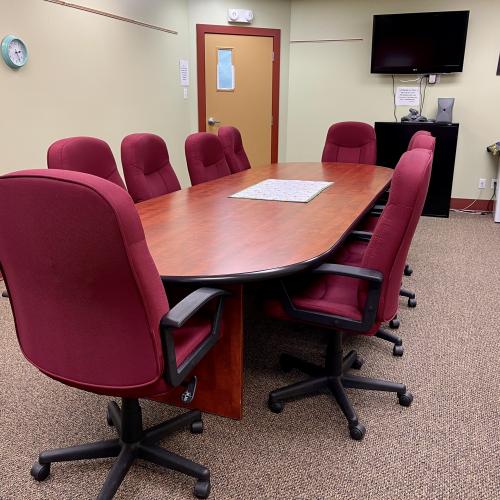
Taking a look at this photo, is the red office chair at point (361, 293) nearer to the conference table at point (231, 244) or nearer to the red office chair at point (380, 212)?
the conference table at point (231, 244)

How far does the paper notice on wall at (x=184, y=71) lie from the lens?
5.43 m

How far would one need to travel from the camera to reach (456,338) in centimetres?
257

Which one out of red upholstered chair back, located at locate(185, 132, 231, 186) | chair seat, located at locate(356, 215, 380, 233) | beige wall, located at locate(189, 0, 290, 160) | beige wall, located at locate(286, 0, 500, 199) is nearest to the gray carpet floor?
chair seat, located at locate(356, 215, 380, 233)

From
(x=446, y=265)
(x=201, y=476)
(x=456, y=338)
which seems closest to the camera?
(x=201, y=476)

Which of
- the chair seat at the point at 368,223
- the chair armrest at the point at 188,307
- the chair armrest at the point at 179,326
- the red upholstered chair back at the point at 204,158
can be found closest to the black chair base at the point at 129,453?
the chair armrest at the point at 179,326

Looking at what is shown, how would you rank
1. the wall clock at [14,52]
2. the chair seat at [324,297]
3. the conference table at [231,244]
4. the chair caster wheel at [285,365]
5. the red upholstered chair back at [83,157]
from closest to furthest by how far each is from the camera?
1. the conference table at [231,244]
2. the chair seat at [324,297]
3. the chair caster wheel at [285,365]
4. the red upholstered chair back at [83,157]
5. the wall clock at [14,52]

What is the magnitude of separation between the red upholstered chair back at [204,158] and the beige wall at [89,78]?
3.95ft

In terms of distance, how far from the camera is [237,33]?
553cm

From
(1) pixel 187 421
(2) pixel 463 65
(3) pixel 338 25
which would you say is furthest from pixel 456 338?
(3) pixel 338 25

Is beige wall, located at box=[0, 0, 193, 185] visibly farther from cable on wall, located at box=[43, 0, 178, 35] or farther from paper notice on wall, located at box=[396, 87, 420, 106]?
paper notice on wall, located at box=[396, 87, 420, 106]

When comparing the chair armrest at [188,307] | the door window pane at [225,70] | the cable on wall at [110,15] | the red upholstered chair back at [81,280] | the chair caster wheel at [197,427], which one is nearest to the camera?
the red upholstered chair back at [81,280]

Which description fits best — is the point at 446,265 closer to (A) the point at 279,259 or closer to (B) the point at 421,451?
(B) the point at 421,451

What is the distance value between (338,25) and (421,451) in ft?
Result: 16.7

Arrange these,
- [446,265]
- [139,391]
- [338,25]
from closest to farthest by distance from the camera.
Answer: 1. [139,391]
2. [446,265]
3. [338,25]
